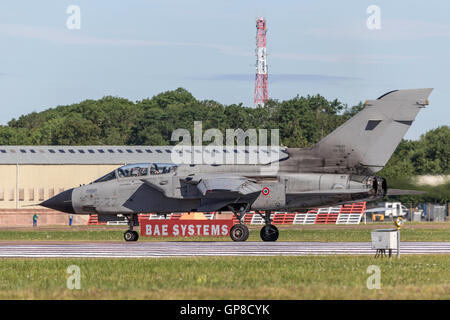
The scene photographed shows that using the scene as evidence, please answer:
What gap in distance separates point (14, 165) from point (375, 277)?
214 feet

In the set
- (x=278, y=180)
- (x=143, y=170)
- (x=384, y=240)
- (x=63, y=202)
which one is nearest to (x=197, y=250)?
(x=278, y=180)

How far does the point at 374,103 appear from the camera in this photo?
33.7 m

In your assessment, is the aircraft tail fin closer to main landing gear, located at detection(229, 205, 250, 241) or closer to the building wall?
main landing gear, located at detection(229, 205, 250, 241)

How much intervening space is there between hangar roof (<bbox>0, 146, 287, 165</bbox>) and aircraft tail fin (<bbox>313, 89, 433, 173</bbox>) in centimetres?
4804

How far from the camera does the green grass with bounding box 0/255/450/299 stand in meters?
16.9

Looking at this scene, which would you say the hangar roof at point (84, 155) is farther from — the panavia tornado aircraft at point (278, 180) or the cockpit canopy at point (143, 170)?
the panavia tornado aircraft at point (278, 180)

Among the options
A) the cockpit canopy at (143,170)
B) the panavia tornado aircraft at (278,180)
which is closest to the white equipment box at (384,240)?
the panavia tornado aircraft at (278,180)

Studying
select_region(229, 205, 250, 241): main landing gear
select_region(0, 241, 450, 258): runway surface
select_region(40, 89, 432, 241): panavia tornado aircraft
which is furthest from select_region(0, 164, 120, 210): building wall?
select_region(0, 241, 450, 258): runway surface

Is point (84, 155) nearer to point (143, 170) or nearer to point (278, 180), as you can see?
point (143, 170)

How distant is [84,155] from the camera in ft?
271

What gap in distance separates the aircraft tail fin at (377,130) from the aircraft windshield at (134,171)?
781 cm

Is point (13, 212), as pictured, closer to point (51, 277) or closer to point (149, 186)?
point (149, 186)

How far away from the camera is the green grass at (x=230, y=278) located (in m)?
16.9

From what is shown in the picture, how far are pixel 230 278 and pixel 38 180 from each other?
62.9 meters
